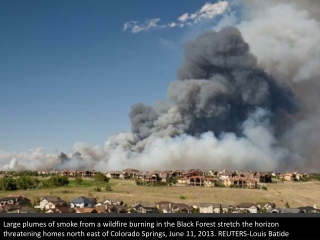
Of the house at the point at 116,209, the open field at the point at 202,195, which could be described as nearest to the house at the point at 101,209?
the house at the point at 116,209

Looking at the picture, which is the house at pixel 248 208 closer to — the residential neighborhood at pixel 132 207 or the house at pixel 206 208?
the residential neighborhood at pixel 132 207

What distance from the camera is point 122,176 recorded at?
74312mm

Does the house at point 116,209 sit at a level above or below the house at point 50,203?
below

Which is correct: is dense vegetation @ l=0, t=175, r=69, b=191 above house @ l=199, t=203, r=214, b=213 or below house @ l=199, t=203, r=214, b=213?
above

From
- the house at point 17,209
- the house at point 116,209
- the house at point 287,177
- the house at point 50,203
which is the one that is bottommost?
the house at point 116,209

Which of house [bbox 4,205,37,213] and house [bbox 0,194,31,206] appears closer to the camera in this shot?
house [bbox 4,205,37,213]

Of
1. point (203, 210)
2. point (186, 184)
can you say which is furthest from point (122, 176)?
point (203, 210)

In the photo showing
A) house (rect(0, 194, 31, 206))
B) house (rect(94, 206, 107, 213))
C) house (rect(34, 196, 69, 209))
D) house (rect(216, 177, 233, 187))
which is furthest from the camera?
house (rect(216, 177, 233, 187))

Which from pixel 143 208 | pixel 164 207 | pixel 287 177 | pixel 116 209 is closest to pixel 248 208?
pixel 164 207

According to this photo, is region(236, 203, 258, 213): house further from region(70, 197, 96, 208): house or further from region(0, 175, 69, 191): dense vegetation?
region(0, 175, 69, 191): dense vegetation

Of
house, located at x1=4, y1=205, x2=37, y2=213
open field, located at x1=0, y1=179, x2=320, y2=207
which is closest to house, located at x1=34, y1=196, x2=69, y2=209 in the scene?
house, located at x1=4, y1=205, x2=37, y2=213

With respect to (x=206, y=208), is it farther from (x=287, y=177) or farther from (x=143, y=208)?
(x=287, y=177)
